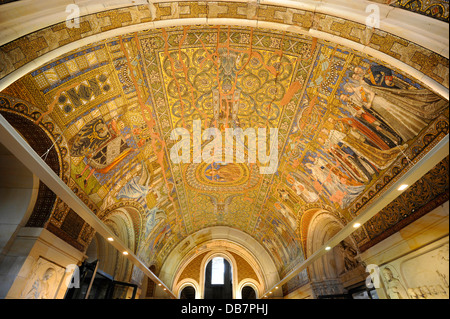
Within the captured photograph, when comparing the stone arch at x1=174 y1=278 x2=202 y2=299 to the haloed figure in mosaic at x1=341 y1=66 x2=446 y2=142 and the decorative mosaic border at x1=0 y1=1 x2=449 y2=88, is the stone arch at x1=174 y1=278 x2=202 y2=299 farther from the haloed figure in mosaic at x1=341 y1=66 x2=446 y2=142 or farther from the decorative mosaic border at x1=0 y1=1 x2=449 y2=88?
the decorative mosaic border at x1=0 y1=1 x2=449 y2=88

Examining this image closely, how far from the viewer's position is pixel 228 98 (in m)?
7.27

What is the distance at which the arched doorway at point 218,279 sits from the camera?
706 inches

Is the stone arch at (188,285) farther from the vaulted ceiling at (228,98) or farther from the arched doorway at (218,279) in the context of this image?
the vaulted ceiling at (228,98)

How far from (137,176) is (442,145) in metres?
8.24

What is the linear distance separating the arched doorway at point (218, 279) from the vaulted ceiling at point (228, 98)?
37.2ft

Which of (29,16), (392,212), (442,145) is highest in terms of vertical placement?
(29,16)

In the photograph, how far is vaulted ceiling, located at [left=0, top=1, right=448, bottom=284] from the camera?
436 cm

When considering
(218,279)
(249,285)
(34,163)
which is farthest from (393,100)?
(218,279)

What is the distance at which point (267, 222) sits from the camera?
13.6 m

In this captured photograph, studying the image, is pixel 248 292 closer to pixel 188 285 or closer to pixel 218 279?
pixel 218 279

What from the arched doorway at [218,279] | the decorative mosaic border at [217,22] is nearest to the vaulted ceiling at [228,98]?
the decorative mosaic border at [217,22]

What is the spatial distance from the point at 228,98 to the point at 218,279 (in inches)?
636
